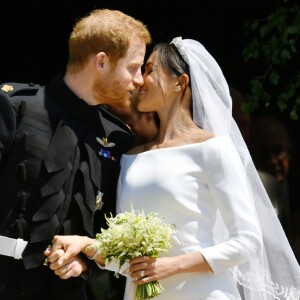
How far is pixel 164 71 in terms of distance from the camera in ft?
15.1

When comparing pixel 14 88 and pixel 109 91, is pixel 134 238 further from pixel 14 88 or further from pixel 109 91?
pixel 14 88

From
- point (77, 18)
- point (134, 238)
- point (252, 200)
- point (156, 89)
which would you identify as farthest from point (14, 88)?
point (77, 18)

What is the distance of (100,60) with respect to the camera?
178 inches

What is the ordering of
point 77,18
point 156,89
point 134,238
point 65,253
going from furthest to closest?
point 77,18 → point 156,89 → point 65,253 → point 134,238

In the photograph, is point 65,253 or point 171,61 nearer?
point 65,253

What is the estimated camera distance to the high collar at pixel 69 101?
179 inches

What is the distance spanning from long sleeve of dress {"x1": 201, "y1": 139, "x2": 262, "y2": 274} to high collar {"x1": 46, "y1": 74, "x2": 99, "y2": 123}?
1.97 feet

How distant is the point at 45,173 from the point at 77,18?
2.65 metres

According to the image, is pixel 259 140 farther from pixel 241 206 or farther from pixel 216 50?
pixel 241 206

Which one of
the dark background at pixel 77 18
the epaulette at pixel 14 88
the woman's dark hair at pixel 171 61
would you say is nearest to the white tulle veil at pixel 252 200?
the woman's dark hair at pixel 171 61

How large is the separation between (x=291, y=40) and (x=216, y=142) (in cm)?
182

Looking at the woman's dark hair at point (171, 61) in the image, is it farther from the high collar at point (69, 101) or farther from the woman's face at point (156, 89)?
the high collar at point (69, 101)

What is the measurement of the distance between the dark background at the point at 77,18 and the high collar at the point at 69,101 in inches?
91.1

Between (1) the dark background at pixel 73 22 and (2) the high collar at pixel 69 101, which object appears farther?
(1) the dark background at pixel 73 22
